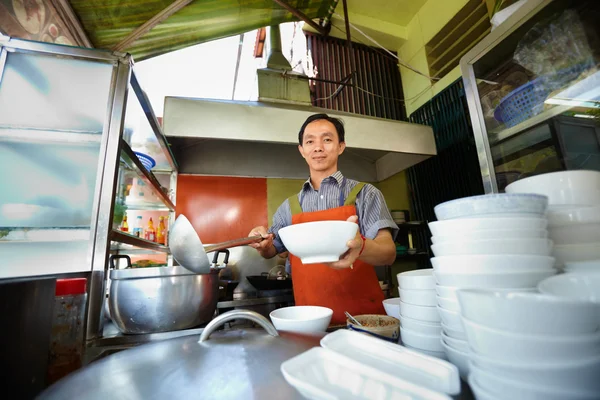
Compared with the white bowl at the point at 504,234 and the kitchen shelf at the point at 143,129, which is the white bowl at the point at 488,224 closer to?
the white bowl at the point at 504,234

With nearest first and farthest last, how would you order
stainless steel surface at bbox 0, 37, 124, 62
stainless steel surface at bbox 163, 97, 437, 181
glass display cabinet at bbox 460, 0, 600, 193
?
stainless steel surface at bbox 0, 37, 124, 62 < glass display cabinet at bbox 460, 0, 600, 193 < stainless steel surface at bbox 163, 97, 437, 181

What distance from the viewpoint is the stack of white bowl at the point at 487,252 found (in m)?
0.39

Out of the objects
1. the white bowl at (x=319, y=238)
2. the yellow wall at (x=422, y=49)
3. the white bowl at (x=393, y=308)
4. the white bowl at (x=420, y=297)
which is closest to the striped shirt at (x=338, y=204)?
the white bowl at (x=393, y=308)

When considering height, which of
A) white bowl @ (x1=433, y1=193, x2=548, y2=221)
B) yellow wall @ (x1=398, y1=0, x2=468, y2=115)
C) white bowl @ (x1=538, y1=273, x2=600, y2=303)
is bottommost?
white bowl @ (x1=538, y1=273, x2=600, y2=303)

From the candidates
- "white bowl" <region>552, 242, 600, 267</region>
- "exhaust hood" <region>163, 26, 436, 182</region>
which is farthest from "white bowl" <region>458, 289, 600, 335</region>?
"exhaust hood" <region>163, 26, 436, 182</region>

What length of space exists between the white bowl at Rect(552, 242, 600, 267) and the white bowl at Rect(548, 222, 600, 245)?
0.04ft

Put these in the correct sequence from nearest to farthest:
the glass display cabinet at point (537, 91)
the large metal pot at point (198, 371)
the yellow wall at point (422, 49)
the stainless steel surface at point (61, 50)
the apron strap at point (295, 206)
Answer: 1. the large metal pot at point (198, 371)
2. the stainless steel surface at point (61, 50)
3. the glass display cabinet at point (537, 91)
4. the apron strap at point (295, 206)
5. the yellow wall at point (422, 49)

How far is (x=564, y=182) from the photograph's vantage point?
1.76 ft

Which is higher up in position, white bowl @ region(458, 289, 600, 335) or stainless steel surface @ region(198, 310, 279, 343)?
white bowl @ region(458, 289, 600, 335)

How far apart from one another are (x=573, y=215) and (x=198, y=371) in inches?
27.4

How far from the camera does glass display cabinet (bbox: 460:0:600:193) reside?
1286mm

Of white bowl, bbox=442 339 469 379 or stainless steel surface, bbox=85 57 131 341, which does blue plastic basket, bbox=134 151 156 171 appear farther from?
white bowl, bbox=442 339 469 379

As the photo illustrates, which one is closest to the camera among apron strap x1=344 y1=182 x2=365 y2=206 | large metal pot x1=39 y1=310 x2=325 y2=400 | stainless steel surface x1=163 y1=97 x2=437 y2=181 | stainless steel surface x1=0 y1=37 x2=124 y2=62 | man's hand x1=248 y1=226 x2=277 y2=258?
large metal pot x1=39 y1=310 x2=325 y2=400

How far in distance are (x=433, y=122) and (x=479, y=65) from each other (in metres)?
1.44
